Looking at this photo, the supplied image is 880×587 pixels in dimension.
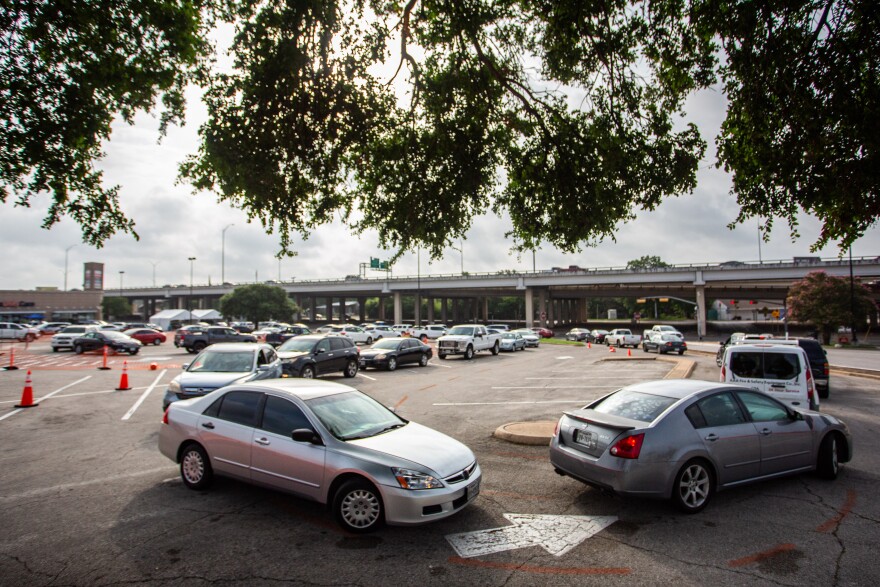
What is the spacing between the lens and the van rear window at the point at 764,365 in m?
10.5

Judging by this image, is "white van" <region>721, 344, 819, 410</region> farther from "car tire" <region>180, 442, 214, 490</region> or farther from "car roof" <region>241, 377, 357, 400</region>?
"car tire" <region>180, 442, 214, 490</region>

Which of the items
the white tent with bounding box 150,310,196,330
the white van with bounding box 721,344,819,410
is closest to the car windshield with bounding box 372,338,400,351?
the white van with bounding box 721,344,819,410

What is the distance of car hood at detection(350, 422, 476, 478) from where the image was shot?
5.63m

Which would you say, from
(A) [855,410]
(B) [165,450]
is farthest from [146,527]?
(A) [855,410]

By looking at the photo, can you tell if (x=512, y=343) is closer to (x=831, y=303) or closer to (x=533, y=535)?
(x=831, y=303)

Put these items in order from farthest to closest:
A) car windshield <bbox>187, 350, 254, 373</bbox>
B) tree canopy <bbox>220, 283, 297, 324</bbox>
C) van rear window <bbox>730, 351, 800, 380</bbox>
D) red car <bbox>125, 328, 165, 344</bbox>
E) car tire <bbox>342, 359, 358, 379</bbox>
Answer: tree canopy <bbox>220, 283, 297, 324</bbox>
red car <bbox>125, 328, 165, 344</bbox>
car tire <bbox>342, 359, 358, 379</bbox>
car windshield <bbox>187, 350, 254, 373</bbox>
van rear window <bbox>730, 351, 800, 380</bbox>

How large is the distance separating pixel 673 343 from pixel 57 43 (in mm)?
35109

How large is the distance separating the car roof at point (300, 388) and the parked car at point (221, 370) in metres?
4.75

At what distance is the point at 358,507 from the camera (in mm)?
5496

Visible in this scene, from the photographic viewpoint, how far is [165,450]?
23.7 ft

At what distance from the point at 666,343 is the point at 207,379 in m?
31.0

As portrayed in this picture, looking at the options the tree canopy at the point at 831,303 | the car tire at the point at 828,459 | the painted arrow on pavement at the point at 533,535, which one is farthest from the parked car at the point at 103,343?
the tree canopy at the point at 831,303

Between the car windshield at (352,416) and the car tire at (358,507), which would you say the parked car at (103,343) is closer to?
the car windshield at (352,416)

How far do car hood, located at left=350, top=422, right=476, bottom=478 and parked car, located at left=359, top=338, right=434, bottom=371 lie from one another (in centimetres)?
1770
